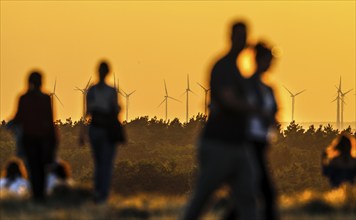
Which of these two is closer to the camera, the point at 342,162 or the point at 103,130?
the point at 103,130

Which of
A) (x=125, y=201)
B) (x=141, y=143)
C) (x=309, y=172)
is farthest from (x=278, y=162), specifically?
(x=125, y=201)

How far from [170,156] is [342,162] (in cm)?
10896

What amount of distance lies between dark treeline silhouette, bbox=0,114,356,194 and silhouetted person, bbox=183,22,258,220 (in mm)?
57614

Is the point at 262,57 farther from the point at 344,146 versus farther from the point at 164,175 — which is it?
the point at 164,175

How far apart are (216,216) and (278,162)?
334 ft

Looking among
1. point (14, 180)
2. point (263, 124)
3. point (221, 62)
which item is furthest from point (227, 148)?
point (14, 180)

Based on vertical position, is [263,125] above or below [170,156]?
below

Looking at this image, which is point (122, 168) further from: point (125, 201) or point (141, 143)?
point (125, 201)

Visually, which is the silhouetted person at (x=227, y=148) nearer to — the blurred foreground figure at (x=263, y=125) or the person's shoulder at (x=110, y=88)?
the blurred foreground figure at (x=263, y=125)

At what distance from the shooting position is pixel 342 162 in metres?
22.5

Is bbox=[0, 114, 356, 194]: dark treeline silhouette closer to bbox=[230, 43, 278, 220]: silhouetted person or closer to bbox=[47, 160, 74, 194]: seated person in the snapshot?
bbox=[47, 160, 74, 194]: seated person

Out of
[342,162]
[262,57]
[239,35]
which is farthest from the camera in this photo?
[342,162]

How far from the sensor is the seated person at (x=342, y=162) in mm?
22484

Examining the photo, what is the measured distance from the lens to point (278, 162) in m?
120
